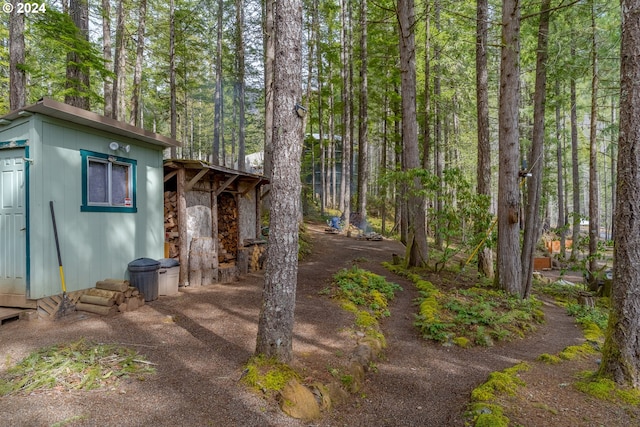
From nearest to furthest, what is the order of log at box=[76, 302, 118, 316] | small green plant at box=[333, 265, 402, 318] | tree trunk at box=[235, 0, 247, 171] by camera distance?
log at box=[76, 302, 118, 316], small green plant at box=[333, 265, 402, 318], tree trunk at box=[235, 0, 247, 171]

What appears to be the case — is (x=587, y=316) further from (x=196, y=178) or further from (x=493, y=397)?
(x=196, y=178)

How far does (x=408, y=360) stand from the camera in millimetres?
4824

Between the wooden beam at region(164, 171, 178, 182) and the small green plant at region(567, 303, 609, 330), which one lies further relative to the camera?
the wooden beam at region(164, 171, 178, 182)

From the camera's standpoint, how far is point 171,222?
804 centimetres

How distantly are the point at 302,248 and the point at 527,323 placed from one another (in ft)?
22.7

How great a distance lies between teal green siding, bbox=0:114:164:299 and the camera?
16.9ft

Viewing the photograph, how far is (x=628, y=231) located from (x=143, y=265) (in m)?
7.02

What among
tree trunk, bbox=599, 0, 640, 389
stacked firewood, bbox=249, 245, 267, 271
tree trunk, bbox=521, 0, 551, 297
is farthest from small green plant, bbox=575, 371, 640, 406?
stacked firewood, bbox=249, 245, 267, 271

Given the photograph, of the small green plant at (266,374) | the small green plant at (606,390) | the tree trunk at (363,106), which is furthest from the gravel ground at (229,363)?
the tree trunk at (363,106)

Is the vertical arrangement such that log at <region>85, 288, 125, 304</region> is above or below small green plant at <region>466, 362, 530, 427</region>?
above

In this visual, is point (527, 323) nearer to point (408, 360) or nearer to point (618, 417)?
point (408, 360)

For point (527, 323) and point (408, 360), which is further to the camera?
point (527, 323)

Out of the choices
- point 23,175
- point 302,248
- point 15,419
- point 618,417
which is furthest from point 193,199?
point 618,417

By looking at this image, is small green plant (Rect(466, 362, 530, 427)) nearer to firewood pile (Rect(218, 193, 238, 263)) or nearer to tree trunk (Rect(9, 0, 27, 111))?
firewood pile (Rect(218, 193, 238, 263))
